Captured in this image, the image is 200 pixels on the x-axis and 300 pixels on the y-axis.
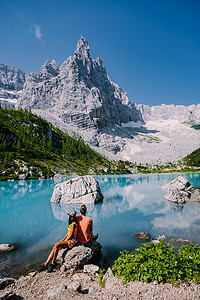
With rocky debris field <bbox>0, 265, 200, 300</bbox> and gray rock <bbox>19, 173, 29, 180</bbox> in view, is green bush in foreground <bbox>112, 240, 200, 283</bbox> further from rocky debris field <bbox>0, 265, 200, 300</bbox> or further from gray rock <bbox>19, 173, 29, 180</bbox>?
gray rock <bbox>19, 173, 29, 180</bbox>

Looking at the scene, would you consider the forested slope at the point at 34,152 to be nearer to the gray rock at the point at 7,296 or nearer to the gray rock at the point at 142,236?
the gray rock at the point at 142,236

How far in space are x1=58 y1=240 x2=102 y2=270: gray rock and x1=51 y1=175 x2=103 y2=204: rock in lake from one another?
66.1ft

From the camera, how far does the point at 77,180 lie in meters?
31.9

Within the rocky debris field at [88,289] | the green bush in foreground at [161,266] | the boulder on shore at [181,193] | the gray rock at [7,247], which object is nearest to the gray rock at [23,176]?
the boulder on shore at [181,193]

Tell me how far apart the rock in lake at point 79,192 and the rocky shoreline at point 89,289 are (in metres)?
21.9

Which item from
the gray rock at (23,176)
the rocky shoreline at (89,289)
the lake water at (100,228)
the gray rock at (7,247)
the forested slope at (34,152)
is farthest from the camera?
the forested slope at (34,152)

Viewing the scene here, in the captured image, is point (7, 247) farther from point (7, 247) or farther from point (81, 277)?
point (81, 277)

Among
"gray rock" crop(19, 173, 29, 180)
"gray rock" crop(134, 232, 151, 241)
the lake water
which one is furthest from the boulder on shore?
"gray rock" crop(19, 173, 29, 180)

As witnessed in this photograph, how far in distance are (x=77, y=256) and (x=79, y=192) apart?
21495 millimetres

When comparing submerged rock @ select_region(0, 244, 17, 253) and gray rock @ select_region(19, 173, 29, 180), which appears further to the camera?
gray rock @ select_region(19, 173, 29, 180)

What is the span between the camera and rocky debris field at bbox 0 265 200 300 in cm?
557

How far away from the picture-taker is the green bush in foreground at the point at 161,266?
20.1ft

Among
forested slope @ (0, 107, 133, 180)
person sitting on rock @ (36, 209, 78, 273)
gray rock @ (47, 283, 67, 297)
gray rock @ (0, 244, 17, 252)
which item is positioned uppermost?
forested slope @ (0, 107, 133, 180)

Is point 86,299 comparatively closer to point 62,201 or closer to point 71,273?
point 71,273
